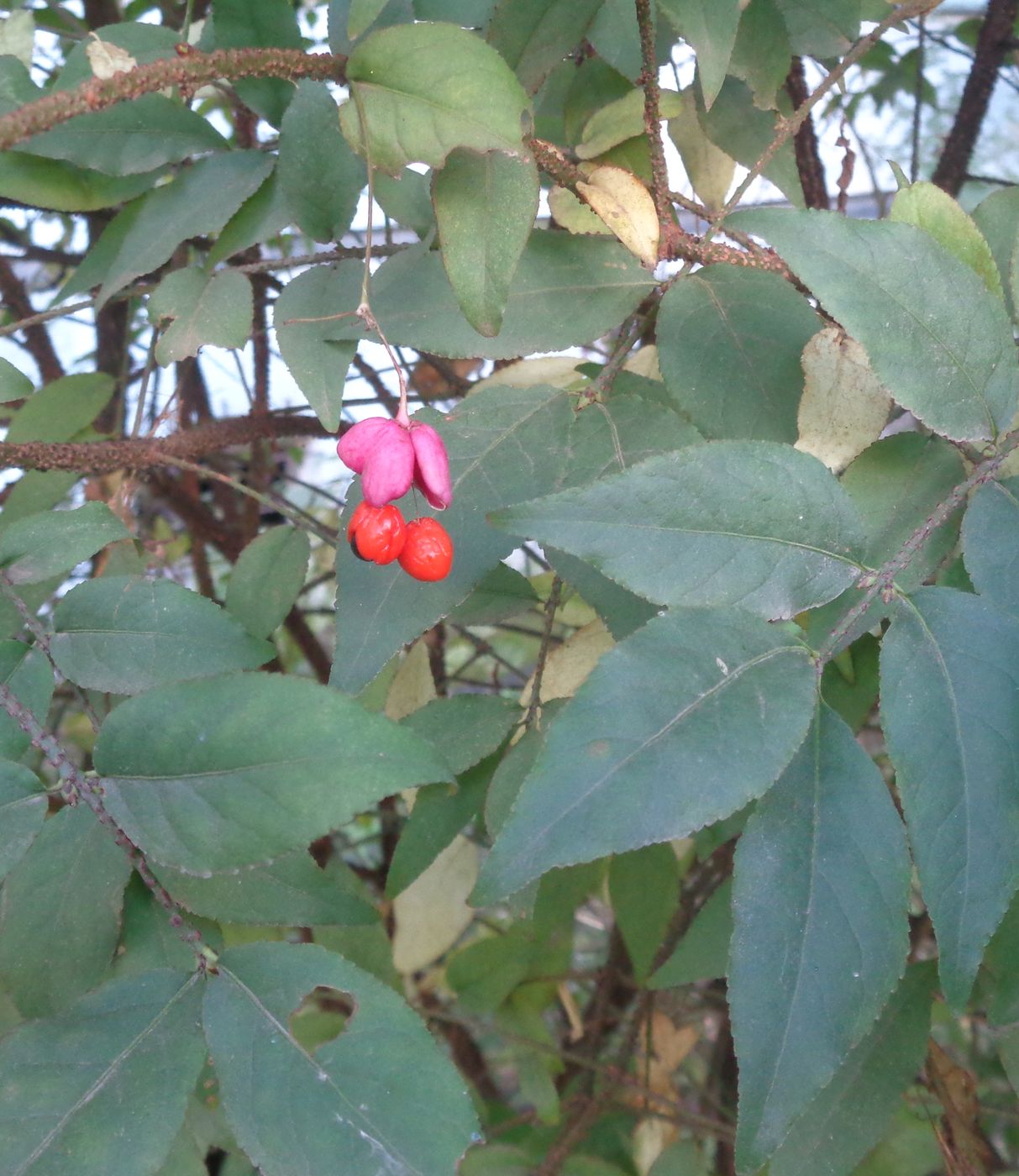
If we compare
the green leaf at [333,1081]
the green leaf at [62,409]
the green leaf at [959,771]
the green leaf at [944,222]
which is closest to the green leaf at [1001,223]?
the green leaf at [944,222]

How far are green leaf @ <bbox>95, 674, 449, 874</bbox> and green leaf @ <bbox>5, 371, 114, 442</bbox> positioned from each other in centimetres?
52

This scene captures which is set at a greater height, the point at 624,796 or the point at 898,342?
the point at 898,342

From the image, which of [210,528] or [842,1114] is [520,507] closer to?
[842,1114]

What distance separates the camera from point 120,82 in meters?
0.44

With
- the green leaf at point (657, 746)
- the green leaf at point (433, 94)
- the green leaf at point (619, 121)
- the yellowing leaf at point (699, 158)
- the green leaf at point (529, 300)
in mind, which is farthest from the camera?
the yellowing leaf at point (699, 158)

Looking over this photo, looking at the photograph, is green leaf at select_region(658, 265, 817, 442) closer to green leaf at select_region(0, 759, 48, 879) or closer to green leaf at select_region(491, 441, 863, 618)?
green leaf at select_region(491, 441, 863, 618)

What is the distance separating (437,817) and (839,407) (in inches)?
13.9

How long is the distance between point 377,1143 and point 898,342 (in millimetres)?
408

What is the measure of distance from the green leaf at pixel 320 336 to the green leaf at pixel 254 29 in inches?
4.7

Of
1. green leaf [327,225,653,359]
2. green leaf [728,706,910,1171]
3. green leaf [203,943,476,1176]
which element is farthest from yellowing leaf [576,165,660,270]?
green leaf [203,943,476,1176]

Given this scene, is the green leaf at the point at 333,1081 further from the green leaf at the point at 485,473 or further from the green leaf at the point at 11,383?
the green leaf at the point at 11,383

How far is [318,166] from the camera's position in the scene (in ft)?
2.17

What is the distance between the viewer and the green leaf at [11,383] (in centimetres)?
54

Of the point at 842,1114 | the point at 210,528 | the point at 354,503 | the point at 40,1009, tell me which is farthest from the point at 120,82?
the point at 210,528
